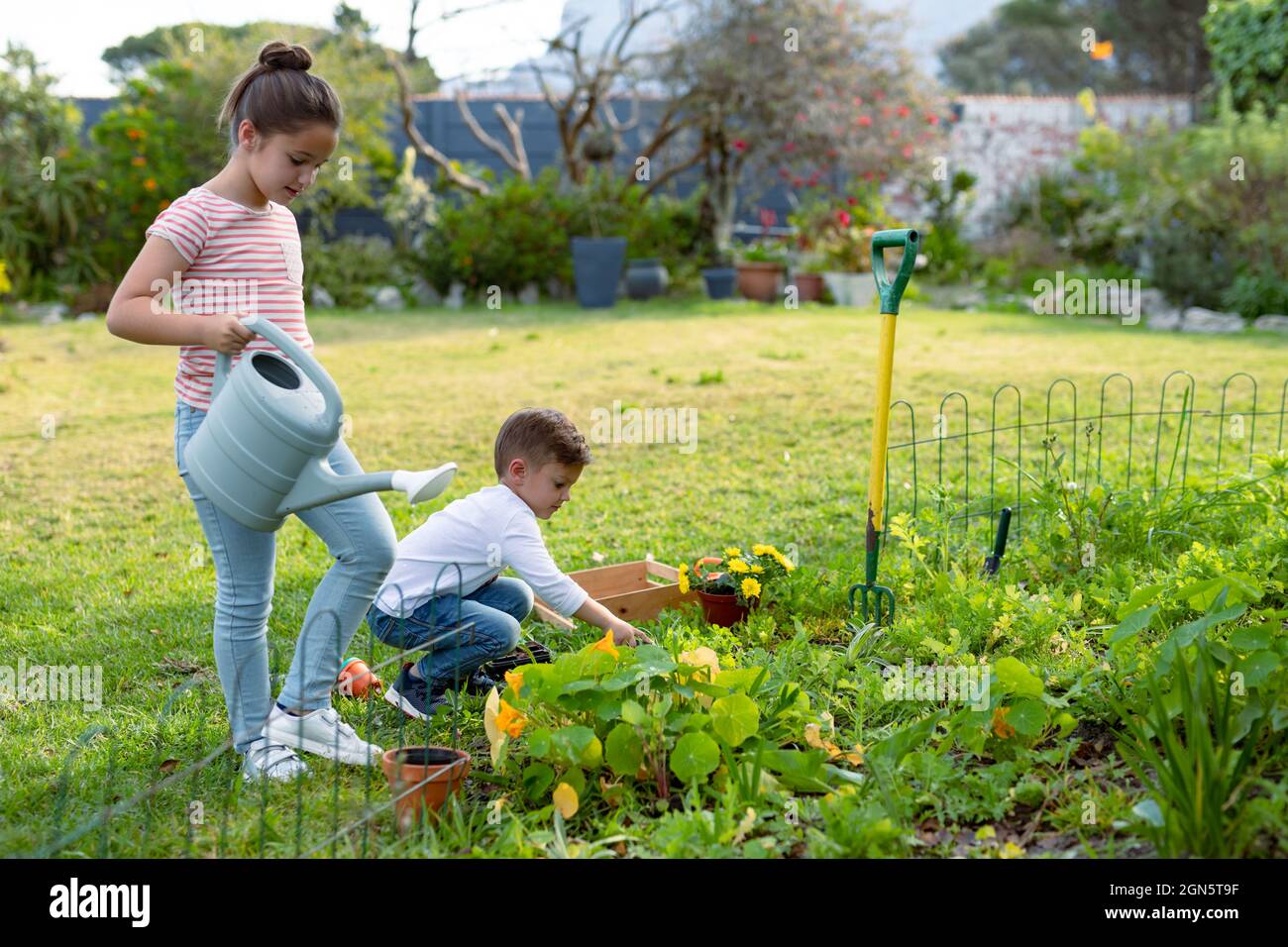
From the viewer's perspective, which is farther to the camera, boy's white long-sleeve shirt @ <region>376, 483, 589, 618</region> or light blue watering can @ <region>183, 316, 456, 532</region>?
boy's white long-sleeve shirt @ <region>376, 483, 589, 618</region>

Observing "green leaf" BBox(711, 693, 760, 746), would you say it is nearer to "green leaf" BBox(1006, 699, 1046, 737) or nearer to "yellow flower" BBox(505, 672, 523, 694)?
"yellow flower" BBox(505, 672, 523, 694)

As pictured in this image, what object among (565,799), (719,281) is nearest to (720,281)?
(719,281)

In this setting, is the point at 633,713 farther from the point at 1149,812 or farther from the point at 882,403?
the point at 882,403

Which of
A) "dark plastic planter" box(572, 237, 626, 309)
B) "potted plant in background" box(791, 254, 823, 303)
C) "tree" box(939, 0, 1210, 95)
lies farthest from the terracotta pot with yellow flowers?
"tree" box(939, 0, 1210, 95)

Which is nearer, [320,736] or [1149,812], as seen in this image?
[1149,812]

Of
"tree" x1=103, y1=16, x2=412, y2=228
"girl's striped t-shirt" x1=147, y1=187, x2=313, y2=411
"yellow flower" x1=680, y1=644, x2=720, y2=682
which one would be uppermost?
"tree" x1=103, y1=16, x2=412, y2=228

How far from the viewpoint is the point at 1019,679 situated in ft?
7.52

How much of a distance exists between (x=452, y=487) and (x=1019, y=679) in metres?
2.95

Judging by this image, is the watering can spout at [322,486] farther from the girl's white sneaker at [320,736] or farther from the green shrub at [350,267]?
the green shrub at [350,267]

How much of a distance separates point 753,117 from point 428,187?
13.1ft

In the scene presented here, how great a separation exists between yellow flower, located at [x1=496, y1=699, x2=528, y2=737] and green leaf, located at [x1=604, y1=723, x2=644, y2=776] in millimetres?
193

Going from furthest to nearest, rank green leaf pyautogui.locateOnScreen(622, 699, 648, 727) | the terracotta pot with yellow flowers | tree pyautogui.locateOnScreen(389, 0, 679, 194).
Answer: tree pyautogui.locateOnScreen(389, 0, 679, 194)
the terracotta pot with yellow flowers
green leaf pyautogui.locateOnScreen(622, 699, 648, 727)

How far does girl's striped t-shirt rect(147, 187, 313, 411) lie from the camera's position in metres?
2.23

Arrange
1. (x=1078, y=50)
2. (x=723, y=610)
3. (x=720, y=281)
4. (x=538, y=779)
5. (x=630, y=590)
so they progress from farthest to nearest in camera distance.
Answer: (x=1078, y=50), (x=720, y=281), (x=630, y=590), (x=723, y=610), (x=538, y=779)
